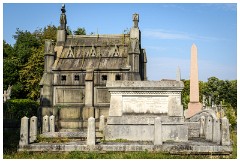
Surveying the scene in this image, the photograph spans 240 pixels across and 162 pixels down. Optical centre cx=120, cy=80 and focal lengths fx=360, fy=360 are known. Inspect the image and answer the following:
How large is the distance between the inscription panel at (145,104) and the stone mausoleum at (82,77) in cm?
1354

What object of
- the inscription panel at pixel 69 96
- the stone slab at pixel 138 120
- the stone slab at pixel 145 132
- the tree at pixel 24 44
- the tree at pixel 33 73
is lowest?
the stone slab at pixel 145 132

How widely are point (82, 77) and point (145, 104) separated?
1517 centimetres

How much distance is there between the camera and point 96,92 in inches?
1200

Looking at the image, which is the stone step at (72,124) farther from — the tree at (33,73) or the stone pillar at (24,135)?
the tree at (33,73)

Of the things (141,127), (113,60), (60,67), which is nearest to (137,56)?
(113,60)

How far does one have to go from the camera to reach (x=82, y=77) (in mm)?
30750

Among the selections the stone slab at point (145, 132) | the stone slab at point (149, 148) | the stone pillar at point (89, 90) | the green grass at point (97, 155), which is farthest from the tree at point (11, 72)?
the stone slab at point (149, 148)

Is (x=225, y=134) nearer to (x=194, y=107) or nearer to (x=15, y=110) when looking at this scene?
(x=194, y=107)

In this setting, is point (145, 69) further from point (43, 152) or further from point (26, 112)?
point (43, 152)

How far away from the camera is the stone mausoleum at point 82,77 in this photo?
1183 inches

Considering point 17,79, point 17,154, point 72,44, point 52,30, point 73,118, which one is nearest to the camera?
point 17,154

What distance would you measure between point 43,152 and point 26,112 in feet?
62.8

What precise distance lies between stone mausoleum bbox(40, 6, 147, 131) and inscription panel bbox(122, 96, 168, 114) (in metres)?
13.5

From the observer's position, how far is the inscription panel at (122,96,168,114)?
16234mm
